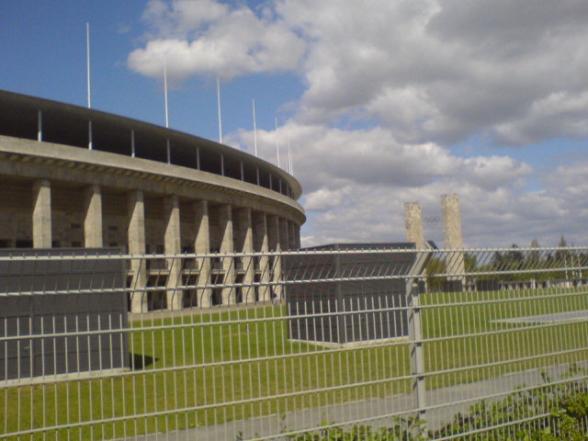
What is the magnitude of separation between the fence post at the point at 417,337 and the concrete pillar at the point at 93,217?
124ft

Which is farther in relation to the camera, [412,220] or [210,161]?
[412,220]

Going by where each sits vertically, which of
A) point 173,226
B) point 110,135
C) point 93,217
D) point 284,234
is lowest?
point 173,226

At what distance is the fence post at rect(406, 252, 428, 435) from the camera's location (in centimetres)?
608

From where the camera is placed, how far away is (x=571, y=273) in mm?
7805

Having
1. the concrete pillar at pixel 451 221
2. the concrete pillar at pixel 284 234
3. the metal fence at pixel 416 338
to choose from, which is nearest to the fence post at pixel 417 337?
the metal fence at pixel 416 338

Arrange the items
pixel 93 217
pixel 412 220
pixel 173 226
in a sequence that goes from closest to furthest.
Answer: pixel 93 217 < pixel 173 226 < pixel 412 220

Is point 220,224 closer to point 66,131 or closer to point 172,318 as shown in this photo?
point 66,131

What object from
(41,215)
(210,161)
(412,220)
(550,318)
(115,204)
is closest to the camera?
(550,318)

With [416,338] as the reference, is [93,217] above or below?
above

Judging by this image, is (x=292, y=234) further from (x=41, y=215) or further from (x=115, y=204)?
(x=41, y=215)

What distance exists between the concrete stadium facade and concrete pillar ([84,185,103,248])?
7cm

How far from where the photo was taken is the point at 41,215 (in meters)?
38.1

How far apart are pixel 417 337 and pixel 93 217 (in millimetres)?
38134

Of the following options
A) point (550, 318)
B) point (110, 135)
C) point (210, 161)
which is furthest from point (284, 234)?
point (550, 318)
